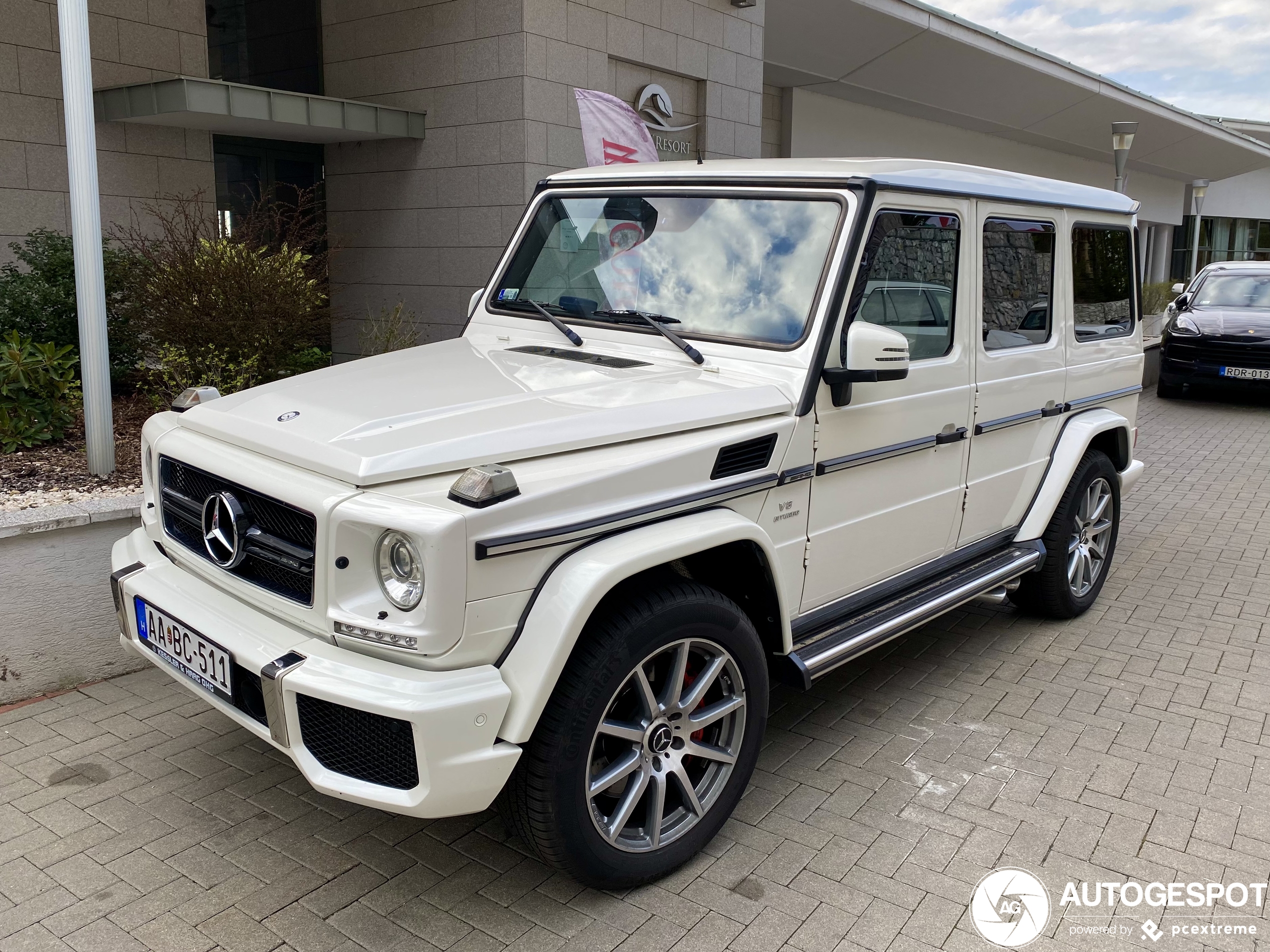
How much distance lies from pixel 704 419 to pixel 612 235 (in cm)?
124

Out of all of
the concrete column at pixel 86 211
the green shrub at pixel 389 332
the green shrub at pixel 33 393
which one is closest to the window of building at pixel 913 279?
the concrete column at pixel 86 211

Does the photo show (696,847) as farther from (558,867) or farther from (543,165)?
(543,165)

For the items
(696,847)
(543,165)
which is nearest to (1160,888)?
(696,847)

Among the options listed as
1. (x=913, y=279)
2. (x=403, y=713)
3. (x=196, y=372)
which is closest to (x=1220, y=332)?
(x=913, y=279)

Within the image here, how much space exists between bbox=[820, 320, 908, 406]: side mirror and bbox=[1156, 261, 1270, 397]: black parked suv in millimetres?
11799

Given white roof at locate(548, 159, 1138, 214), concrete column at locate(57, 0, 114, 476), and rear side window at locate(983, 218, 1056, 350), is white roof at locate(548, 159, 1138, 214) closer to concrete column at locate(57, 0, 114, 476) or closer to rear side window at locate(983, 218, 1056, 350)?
rear side window at locate(983, 218, 1056, 350)

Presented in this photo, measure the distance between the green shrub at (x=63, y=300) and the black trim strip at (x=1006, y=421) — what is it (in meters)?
5.12

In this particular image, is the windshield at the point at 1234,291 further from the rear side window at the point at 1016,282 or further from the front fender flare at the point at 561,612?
the front fender flare at the point at 561,612

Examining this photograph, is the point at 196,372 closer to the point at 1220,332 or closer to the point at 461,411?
the point at 461,411

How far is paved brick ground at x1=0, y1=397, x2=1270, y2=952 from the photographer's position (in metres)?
2.90

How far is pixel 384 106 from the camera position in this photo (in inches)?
399

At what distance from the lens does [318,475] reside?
8.95 feet

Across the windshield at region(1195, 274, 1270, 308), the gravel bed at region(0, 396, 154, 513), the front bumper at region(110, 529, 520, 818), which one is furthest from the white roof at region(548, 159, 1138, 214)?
the windshield at region(1195, 274, 1270, 308)

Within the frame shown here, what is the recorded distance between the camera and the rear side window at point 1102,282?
503 centimetres
